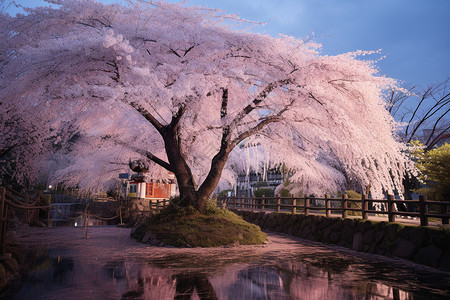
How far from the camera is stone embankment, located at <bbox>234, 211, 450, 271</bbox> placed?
834 cm

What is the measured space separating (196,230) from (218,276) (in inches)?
219

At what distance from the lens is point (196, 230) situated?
1212 cm

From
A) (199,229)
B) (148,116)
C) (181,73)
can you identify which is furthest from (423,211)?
(148,116)

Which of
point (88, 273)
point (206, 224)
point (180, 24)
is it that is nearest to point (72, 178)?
point (206, 224)

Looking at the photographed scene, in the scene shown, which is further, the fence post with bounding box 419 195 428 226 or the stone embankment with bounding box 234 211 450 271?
the fence post with bounding box 419 195 428 226

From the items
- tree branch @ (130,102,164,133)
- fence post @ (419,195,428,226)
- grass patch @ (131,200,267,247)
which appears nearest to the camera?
fence post @ (419,195,428,226)

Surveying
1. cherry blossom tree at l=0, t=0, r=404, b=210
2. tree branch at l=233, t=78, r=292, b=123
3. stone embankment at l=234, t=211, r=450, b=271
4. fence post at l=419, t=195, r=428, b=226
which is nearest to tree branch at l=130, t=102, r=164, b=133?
cherry blossom tree at l=0, t=0, r=404, b=210

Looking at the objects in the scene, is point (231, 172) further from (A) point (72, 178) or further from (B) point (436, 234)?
(B) point (436, 234)

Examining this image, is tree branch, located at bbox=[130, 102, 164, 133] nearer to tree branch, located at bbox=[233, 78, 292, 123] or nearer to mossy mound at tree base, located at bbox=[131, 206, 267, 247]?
tree branch, located at bbox=[233, 78, 292, 123]

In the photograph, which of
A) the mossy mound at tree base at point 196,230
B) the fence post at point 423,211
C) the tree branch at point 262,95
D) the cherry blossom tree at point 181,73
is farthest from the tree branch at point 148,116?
the fence post at point 423,211

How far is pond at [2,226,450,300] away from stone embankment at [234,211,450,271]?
0.42 m

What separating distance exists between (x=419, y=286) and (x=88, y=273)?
6188 mm

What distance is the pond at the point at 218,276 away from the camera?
536cm

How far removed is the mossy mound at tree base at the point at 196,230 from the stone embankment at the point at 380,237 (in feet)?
9.04
